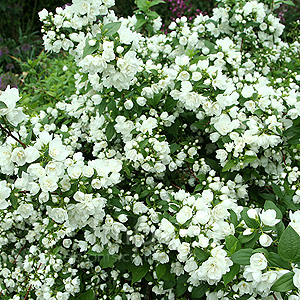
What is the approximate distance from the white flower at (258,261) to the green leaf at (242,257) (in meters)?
0.06

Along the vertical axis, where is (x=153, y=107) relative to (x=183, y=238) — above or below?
above

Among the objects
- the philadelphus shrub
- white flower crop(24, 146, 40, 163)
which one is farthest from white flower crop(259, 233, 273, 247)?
white flower crop(24, 146, 40, 163)

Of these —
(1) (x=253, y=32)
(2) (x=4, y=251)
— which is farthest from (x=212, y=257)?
(1) (x=253, y=32)

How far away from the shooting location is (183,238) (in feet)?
5.14

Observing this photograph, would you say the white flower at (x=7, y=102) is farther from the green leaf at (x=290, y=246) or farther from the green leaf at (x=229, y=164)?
the green leaf at (x=290, y=246)

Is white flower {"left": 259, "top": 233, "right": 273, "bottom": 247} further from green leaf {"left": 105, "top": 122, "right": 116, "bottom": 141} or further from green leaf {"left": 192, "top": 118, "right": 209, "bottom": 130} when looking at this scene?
green leaf {"left": 105, "top": 122, "right": 116, "bottom": 141}

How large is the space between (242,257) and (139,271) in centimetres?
92

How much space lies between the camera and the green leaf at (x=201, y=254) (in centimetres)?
142

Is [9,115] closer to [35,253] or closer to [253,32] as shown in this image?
[35,253]

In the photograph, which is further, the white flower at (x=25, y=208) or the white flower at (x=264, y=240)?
the white flower at (x=25, y=208)

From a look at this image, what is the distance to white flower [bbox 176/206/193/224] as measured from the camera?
1543mm

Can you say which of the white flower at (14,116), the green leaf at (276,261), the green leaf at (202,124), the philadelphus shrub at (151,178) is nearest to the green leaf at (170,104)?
the philadelphus shrub at (151,178)

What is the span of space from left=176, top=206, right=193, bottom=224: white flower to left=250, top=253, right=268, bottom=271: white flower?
364mm

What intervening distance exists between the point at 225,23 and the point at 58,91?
1.69 meters
